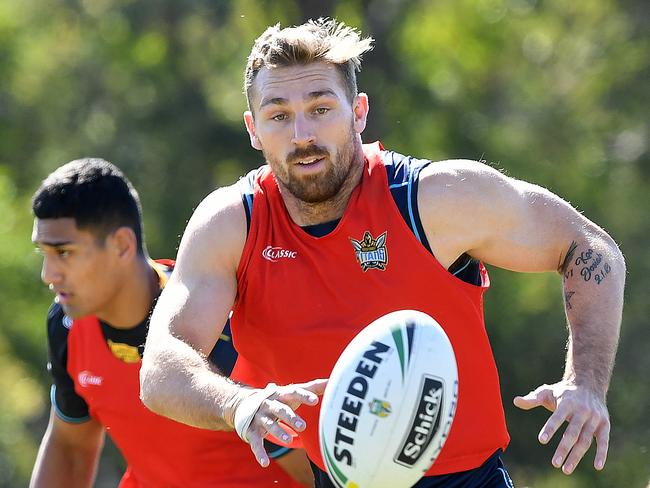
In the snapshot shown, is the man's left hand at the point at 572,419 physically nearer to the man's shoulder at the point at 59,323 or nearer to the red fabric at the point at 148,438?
the red fabric at the point at 148,438

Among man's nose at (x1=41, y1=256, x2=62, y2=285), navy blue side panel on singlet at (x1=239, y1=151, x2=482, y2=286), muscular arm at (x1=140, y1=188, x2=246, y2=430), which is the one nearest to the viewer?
muscular arm at (x1=140, y1=188, x2=246, y2=430)

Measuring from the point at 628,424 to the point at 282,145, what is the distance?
922 cm

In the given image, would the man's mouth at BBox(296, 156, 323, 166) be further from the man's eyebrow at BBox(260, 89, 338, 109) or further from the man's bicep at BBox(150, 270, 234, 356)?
the man's bicep at BBox(150, 270, 234, 356)

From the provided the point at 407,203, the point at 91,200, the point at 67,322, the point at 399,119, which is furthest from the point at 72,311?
the point at 399,119

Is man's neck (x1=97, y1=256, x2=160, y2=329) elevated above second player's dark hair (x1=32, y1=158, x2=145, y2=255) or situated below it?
below

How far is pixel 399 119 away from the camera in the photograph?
13430mm

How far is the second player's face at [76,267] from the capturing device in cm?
574

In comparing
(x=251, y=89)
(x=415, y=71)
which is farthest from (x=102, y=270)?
(x=415, y=71)

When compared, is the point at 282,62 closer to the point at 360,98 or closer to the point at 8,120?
the point at 360,98

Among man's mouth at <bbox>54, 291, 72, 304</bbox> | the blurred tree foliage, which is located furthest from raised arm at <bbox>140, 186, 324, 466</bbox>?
the blurred tree foliage

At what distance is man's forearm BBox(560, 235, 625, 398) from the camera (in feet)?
14.9

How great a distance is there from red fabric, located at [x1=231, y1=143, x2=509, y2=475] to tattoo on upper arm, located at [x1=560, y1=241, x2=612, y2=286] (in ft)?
1.16

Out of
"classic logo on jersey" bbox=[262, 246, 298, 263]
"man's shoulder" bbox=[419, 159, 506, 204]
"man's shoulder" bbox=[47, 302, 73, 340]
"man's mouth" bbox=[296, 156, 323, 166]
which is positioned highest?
"man's mouth" bbox=[296, 156, 323, 166]

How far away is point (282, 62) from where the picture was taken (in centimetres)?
475
